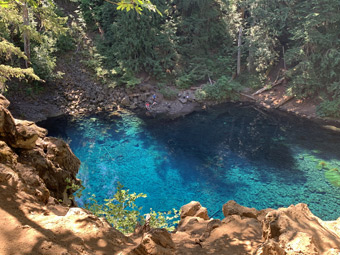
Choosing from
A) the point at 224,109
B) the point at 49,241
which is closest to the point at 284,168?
the point at 224,109

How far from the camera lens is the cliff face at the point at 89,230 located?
2.79 m

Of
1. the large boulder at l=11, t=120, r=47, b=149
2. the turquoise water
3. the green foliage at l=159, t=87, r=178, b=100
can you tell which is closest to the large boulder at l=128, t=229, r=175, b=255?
the large boulder at l=11, t=120, r=47, b=149

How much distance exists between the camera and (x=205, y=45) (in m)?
25.8

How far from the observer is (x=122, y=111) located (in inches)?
827

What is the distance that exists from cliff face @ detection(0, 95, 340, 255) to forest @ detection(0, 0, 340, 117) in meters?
15.7

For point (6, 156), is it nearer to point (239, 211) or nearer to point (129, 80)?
point (239, 211)

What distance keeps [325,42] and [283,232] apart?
824 inches

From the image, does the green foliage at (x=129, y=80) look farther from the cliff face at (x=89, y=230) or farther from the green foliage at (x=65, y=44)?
the cliff face at (x=89, y=230)

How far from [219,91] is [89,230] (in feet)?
70.5

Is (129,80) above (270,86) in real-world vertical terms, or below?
above

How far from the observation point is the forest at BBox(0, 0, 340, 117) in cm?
1914

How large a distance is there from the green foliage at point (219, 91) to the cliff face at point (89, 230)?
18.6 meters

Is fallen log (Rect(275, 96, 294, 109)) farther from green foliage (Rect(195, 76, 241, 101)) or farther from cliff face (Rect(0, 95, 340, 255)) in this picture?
cliff face (Rect(0, 95, 340, 255))

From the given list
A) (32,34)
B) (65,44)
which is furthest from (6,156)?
(65,44)
